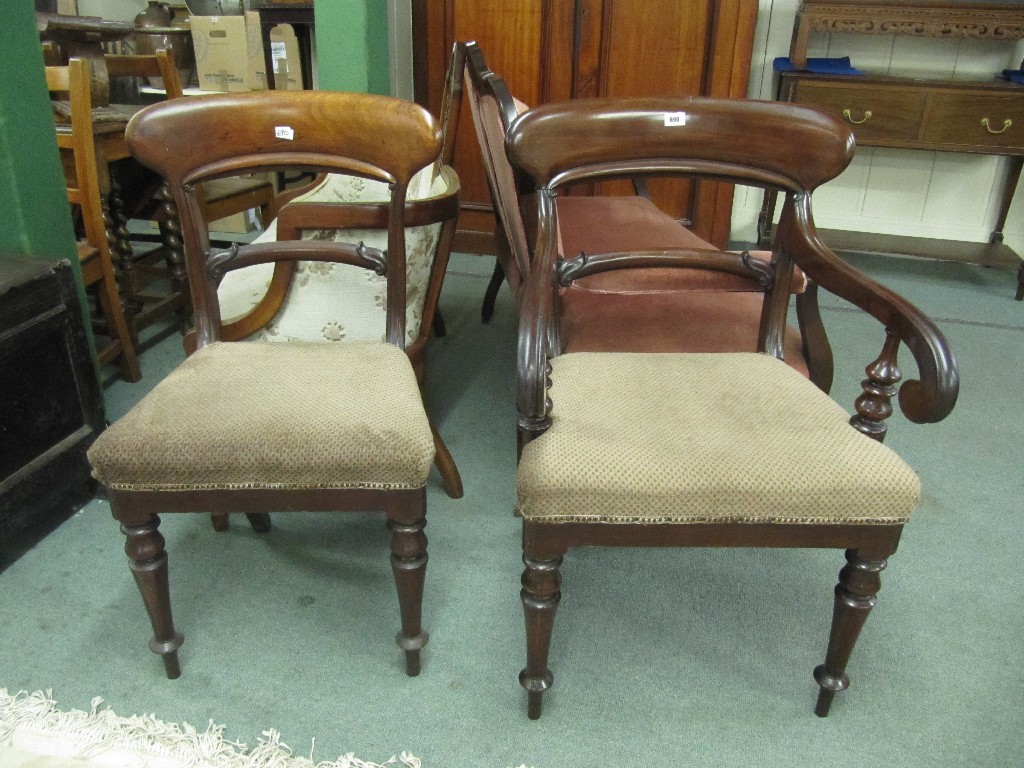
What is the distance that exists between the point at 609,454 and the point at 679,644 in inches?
21.7

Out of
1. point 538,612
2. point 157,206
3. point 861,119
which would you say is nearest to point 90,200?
point 157,206

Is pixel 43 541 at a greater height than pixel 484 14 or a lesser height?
lesser

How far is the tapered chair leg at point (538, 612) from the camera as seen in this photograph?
1.15 metres

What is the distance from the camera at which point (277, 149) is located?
1.47 m

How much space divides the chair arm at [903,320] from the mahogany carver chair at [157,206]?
68.9 inches

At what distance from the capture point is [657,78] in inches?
127

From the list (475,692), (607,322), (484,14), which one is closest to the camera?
(475,692)

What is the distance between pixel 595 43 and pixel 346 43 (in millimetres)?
1108

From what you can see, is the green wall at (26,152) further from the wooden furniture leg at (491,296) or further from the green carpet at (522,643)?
the wooden furniture leg at (491,296)

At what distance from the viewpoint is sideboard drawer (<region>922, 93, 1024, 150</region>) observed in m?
2.98

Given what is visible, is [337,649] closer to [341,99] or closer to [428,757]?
[428,757]

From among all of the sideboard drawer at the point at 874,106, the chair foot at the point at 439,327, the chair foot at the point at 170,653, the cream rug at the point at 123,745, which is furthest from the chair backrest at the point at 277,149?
the sideboard drawer at the point at 874,106

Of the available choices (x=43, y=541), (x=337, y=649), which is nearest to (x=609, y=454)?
(x=337, y=649)

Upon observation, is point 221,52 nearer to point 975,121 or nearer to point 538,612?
point 975,121
